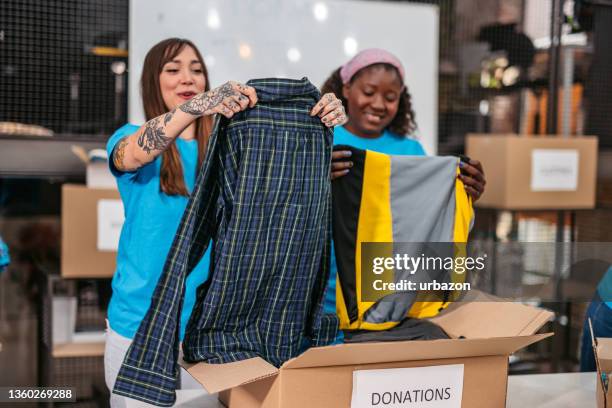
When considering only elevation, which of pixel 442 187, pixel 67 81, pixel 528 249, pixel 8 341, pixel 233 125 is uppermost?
pixel 67 81

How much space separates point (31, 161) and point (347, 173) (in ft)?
6.30

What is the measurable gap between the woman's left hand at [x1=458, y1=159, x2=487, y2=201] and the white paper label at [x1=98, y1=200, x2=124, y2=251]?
1639mm

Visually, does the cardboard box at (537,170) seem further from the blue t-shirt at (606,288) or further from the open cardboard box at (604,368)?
the open cardboard box at (604,368)

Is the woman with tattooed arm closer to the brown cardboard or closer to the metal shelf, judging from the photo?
the brown cardboard

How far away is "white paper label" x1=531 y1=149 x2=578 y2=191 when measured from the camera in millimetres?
3465

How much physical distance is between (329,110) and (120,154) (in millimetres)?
551

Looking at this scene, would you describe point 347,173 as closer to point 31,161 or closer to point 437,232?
point 437,232

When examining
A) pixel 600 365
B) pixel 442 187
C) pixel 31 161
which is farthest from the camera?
pixel 31 161

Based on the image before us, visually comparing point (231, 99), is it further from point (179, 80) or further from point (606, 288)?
point (606, 288)

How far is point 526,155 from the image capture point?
3.43 meters

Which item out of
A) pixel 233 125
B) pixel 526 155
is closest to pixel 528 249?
pixel 526 155

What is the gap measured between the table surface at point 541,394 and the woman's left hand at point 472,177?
1.52 ft

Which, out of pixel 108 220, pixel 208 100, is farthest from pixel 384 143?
pixel 108 220

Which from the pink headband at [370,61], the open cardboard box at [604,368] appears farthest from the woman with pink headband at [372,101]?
the open cardboard box at [604,368]
